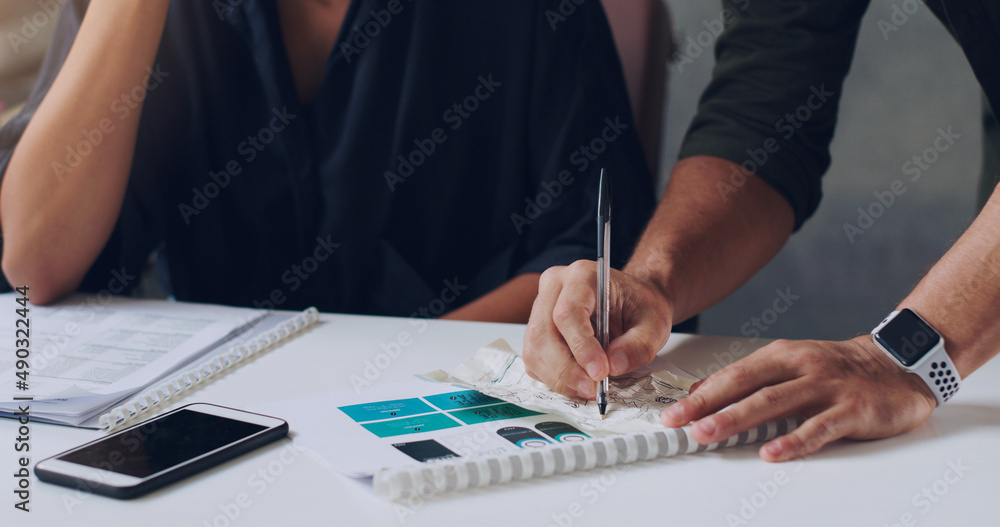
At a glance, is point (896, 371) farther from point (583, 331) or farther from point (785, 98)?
point (785, 98)

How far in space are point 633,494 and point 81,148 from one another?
917mm

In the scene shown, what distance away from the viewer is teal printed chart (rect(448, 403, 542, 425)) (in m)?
0.53

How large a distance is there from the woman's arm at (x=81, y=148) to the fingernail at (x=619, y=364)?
0.79 metres

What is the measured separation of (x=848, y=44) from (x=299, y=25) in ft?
2.89

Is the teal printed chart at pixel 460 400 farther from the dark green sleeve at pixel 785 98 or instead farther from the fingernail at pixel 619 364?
the dark green sleeve at pixel 785 98

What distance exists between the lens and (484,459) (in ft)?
1.41

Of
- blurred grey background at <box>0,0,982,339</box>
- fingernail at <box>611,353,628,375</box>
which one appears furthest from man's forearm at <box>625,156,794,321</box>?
blurred grey background at <box>0,0,982,339</box>

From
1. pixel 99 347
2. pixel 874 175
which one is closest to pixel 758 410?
pixel 99 347

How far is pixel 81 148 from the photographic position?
0.96 meters

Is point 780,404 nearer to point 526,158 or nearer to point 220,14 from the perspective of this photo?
point 526,158

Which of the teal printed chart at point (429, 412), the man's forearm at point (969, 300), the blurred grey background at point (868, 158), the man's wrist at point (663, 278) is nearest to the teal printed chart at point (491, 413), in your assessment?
the teal printed chart at point (429, 412)

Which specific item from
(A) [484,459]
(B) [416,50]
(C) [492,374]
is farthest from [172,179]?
(A) [484,459]

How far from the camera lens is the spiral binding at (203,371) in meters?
0.54

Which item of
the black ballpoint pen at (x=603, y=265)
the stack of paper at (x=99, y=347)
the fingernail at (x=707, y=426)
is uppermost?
the black ballpoint pen at (x=603, y=265)
